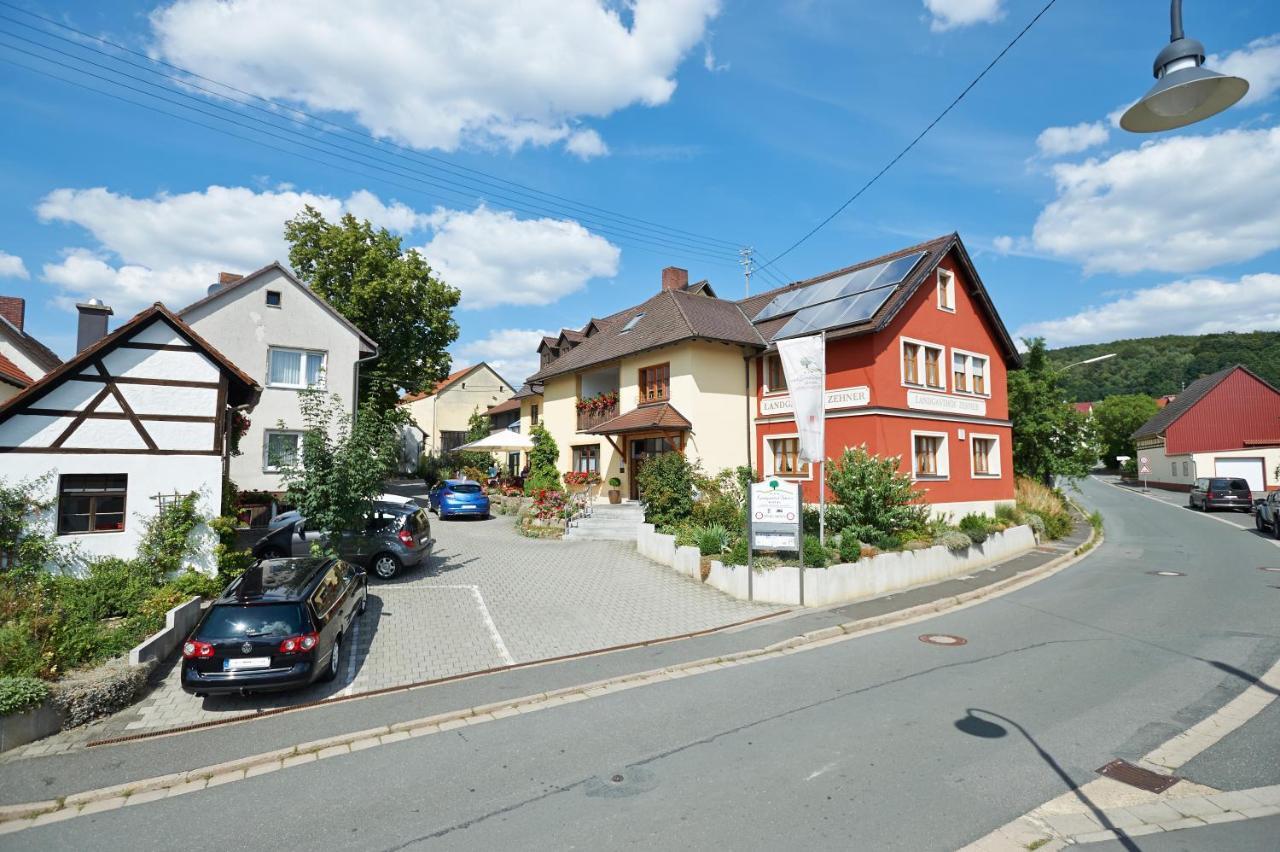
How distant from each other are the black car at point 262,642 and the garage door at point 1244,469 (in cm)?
5489

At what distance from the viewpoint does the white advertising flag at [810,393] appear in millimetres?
14367

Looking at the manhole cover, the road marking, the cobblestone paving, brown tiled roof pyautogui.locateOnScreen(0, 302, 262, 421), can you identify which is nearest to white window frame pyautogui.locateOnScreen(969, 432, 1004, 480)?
the road marking

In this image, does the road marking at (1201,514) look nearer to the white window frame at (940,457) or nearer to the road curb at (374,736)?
the white window frame at (940,457)

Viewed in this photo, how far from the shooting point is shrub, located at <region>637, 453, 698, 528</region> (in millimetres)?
17672

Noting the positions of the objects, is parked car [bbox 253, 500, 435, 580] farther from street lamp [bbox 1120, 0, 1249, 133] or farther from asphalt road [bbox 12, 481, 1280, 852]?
street lamp [bbox 1120, 0, 1249, 133]

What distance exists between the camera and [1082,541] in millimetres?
22188

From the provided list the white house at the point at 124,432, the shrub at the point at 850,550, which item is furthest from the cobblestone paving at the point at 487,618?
the white house at the point at 124,432

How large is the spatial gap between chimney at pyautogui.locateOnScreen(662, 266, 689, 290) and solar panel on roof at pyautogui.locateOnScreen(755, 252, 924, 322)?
5.08 m

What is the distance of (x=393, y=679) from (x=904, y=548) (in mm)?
11547

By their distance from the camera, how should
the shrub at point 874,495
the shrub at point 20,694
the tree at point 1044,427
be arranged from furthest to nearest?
the tree at point 1044,427 < the shrub at point 874,495 < the shrub at point 20,694

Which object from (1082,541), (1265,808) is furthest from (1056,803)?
(1082,541)

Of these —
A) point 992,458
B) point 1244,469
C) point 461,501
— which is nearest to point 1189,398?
point 1244,469

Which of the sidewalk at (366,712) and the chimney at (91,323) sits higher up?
the chimney at (91,323)

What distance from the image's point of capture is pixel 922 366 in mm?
21625
